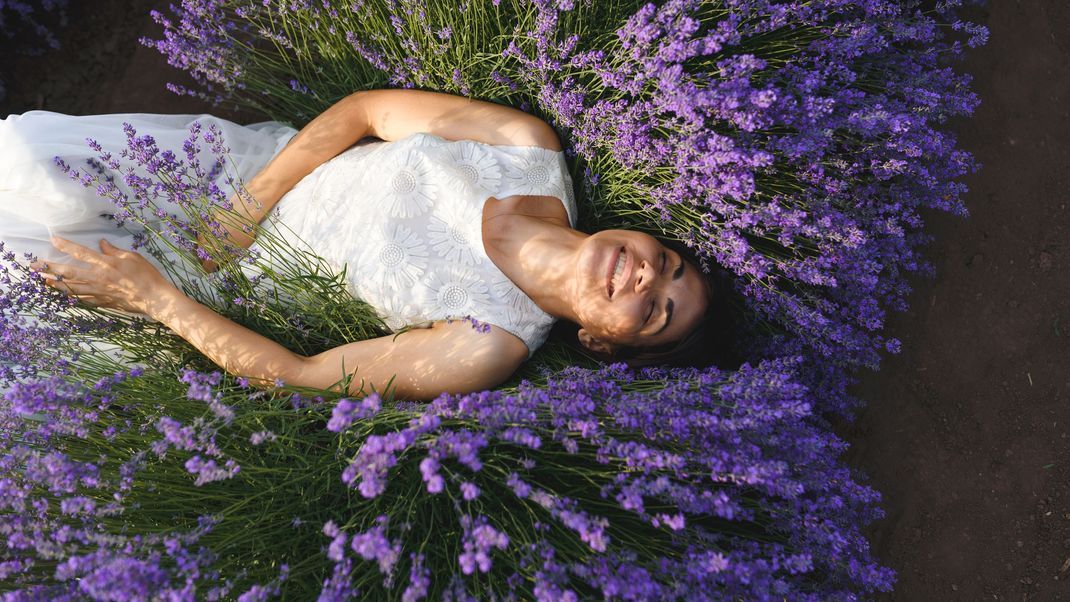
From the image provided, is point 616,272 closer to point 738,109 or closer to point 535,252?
point 535,252

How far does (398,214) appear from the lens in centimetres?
201

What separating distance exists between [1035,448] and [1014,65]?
1.64m

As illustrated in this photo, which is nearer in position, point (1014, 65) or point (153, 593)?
point (153, 593)

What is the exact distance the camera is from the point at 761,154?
172 cm

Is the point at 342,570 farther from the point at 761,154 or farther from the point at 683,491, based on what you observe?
the point at 761,154

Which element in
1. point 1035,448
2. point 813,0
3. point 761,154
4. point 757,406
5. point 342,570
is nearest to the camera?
point 342,570

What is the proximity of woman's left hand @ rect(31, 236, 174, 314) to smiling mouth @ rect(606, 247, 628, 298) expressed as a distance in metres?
1.36

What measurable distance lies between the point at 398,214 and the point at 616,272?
0.69 meters

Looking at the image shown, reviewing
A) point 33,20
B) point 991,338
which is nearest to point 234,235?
point 33,20

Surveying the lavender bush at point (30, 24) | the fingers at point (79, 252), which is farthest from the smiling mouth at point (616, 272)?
the lavender bush at point (30, 24)

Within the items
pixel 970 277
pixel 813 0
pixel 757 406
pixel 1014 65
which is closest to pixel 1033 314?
pixel 970 277

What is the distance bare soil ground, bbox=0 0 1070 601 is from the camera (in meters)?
2.77

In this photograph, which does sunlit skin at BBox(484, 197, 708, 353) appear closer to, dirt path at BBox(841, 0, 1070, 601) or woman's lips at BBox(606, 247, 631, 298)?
woman's lips at BBox(606, 247, 631, 298)

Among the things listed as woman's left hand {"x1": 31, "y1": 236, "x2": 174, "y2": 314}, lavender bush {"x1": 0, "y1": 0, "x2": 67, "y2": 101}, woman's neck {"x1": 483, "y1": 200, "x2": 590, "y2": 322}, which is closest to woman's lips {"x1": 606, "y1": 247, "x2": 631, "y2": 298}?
woman's neck {"x1": 483, "y1": 200, "x2": 590, "y2": 322}
